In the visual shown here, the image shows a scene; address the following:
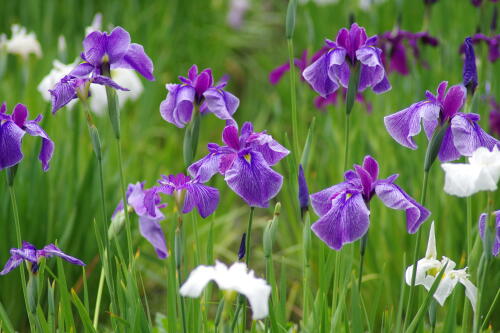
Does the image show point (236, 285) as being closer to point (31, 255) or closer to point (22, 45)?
point (31, 255)

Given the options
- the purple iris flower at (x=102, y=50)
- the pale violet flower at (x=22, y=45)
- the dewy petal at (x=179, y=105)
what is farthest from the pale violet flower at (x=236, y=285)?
the pale violet flower at (x=22, y=45)

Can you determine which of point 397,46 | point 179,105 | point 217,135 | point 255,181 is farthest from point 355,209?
point 217,135

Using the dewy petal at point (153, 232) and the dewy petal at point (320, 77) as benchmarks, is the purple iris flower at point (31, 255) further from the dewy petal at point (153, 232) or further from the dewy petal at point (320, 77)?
the dewy petal at point (320, 77)

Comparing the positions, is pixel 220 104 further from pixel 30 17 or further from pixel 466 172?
pixel 30 17

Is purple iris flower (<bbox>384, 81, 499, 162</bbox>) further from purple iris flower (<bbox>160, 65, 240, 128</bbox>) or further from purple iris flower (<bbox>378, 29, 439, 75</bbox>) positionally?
purple iris flower (<bbox>378, 29, 439, 75</bbox>)

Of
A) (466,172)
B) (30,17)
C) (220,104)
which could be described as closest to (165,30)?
(30,17)

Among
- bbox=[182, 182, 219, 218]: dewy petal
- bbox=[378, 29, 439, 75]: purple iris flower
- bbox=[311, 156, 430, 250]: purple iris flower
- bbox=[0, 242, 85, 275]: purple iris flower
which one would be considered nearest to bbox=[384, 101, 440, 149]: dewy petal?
bbox=[311, 156, 430, 250]: purple iris flower
